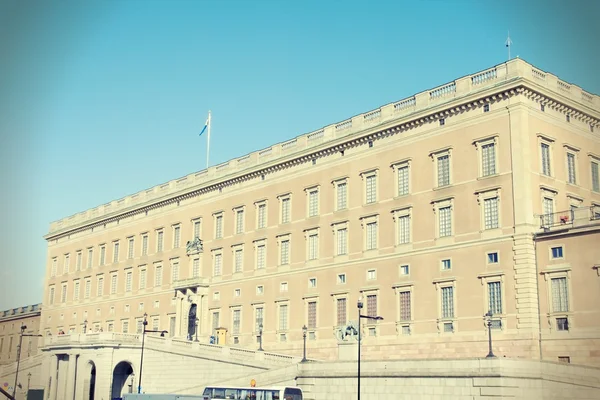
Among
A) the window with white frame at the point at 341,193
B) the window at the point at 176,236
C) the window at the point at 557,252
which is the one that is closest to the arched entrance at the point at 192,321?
the window at the point at 176,236

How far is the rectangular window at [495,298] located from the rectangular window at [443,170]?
8111 millimetres

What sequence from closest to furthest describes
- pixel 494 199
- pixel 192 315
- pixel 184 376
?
1. pixel 494 199
2. pixel 184 376
3. pixel 192 315

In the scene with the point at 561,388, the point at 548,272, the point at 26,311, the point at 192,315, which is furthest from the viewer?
the point at 26,311

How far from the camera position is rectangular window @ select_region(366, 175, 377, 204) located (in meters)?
60.1

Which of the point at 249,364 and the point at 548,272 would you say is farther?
the point at 249,364

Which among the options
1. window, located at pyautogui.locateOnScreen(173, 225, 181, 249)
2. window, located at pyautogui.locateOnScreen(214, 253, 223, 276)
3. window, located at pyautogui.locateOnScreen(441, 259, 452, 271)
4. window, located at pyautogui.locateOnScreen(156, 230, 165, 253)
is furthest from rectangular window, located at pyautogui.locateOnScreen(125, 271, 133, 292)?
window, located at pyautogui.locateOnScreen(441, 259, 452, 271)

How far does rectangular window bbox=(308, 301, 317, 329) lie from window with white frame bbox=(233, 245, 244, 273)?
10.9 meters

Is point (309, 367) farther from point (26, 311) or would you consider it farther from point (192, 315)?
point (26, 311)

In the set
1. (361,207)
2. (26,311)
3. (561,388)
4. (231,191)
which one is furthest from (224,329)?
(26,311)

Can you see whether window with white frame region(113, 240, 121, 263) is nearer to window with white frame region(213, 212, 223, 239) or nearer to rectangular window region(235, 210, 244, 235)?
window with white frame region(213, 212, 223, 239)

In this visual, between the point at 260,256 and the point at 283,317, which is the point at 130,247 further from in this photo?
the point at 283,317

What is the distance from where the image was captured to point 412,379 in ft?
146

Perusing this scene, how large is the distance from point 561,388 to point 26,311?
94.8 metres

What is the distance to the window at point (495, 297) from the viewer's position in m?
49.6
